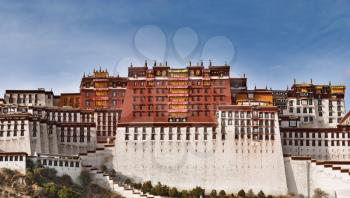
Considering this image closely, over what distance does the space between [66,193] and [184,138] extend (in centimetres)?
2429

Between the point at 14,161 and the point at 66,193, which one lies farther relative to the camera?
the point at 14,161

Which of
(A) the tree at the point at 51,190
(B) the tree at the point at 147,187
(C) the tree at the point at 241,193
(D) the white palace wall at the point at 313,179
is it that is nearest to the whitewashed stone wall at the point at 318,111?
(D) the white palace wall at the point at 313,179

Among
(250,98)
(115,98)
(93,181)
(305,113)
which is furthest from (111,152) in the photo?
(305,113)

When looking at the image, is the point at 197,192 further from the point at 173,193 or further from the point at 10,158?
the point at 10,158

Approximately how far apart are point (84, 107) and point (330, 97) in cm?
4472

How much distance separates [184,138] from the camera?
114m

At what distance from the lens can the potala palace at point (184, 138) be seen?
359 ft

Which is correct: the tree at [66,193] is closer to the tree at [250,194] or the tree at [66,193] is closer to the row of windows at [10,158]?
the row of windows at [10,158]

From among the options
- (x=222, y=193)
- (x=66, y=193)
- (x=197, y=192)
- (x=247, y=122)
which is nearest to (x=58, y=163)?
(x=66, y=193)

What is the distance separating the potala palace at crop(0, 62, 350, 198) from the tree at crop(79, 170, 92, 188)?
32.5 inches

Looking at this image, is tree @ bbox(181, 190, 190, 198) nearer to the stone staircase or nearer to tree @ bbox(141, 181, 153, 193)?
tree @ bbox(141, 181, 153, 193)

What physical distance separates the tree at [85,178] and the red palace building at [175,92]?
646 inches

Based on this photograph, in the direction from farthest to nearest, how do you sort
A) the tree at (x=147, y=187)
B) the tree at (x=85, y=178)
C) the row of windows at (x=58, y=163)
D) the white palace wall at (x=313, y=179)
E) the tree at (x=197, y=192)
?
the tree at (x=197, y=192), the white palace wall at (x=313, y=179), the tree at (x=147, y=187), the tree at (x=85, y=178), the row of windows at (x=58, y=163)

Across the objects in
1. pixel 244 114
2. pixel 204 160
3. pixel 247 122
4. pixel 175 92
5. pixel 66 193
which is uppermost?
pixel 175 92
